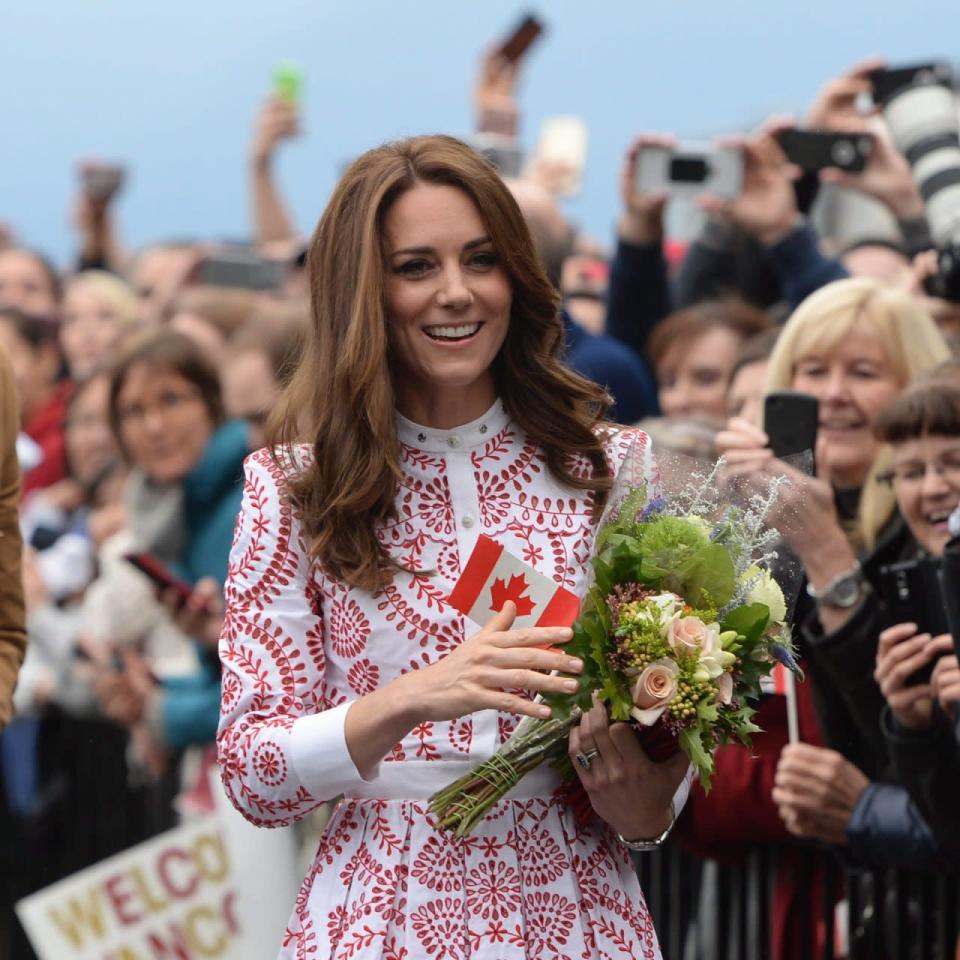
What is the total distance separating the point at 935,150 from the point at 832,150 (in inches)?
24.0

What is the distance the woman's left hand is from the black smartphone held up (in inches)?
53.3

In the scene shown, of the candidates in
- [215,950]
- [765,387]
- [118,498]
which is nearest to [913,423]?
[765,387]

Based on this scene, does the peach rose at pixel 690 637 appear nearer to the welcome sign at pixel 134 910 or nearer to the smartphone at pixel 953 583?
the smartphone at pixel 953 583

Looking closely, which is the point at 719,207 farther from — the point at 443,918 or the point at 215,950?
the point at 443,918

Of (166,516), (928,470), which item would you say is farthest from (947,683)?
(166,516)

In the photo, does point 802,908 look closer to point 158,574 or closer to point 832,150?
point 158,574

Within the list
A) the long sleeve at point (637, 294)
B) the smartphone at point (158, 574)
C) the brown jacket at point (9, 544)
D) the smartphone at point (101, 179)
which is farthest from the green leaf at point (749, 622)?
the smartphone at point (101, 179)

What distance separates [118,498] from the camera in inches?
338

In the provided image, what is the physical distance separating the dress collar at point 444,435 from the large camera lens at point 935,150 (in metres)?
2.29

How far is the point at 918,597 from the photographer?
4684 millimetres

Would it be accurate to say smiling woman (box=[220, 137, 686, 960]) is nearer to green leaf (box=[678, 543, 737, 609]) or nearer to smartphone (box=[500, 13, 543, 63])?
green leaf (box=[678, 543, 737, 609])

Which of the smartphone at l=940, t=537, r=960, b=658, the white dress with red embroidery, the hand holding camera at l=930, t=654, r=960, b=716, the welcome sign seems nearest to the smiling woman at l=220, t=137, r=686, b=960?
the white dress with red embroidery

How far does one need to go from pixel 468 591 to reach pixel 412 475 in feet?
1.06

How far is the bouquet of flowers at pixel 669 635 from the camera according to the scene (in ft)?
10.6
